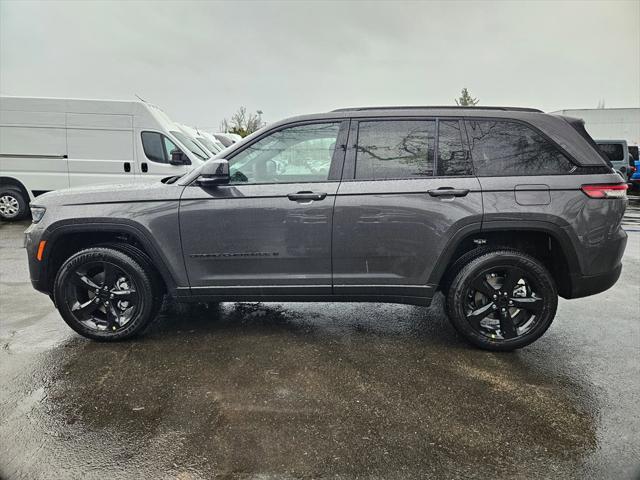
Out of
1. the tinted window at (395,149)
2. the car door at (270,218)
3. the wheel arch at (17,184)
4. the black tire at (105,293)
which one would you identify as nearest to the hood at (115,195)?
the car door at (270,218)

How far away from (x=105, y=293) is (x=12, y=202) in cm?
788

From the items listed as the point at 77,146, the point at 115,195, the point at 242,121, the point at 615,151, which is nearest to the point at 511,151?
the point at 115,195

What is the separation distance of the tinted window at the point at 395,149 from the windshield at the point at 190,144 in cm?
725

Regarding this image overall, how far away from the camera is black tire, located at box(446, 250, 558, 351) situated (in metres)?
3.22

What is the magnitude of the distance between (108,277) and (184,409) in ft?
4.65

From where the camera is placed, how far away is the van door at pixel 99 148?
917cm

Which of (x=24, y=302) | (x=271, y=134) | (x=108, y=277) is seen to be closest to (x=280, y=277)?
(x=271, y=134)

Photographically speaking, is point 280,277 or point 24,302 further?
point 24,302

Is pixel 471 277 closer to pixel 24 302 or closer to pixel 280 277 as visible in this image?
pixel 280 277

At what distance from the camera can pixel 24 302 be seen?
4.46 m

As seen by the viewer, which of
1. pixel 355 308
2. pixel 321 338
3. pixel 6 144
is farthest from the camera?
pixel 6 144

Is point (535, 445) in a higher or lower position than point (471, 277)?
lower

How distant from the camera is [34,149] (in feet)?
30.1

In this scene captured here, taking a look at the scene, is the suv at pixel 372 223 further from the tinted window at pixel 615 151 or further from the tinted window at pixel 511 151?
the tinted window at pixel 615 151
